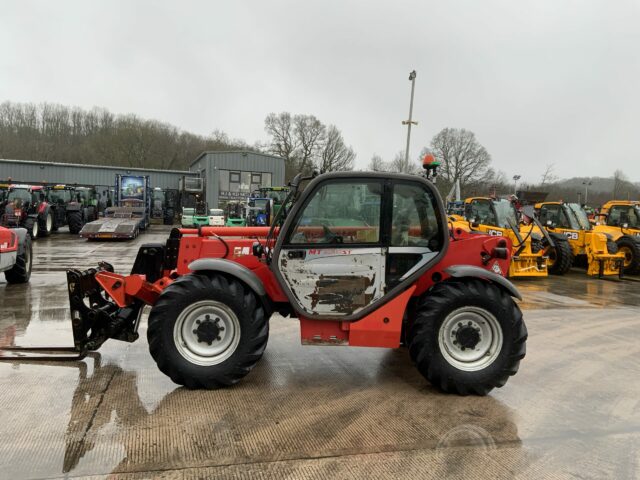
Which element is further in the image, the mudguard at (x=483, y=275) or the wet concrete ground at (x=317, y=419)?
the mudguard at (x=483, y=275)

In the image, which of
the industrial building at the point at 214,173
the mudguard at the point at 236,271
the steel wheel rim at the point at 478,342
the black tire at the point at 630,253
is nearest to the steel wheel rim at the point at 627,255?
the black tire at the point at 630,253

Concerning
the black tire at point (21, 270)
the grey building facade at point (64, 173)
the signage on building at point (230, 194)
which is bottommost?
the black tire at point (21, 270)

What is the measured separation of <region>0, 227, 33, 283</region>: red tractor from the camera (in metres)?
7.71

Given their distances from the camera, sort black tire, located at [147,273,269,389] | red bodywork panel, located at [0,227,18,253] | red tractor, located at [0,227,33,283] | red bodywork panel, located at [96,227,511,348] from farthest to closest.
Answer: red tractor, located at [0,227,33,283] < red bodywork panel, located at [0,227,18,253] < red bodywork panel, located at [96,227,511,348] < black tire, located at [147,273,269,389]

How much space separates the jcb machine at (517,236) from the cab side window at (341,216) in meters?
7.58

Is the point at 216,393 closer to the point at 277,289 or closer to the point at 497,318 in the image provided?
the point at 277,289

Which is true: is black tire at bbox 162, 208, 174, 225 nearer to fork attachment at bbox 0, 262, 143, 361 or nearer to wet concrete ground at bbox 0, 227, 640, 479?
wet concrete ground at bbox 0, 227, 640, 479

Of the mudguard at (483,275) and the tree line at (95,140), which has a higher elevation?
the tree line at (95,140)

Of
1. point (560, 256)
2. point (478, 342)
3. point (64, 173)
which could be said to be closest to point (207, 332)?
point (478, 342)

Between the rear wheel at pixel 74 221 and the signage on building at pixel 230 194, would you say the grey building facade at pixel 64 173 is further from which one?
the rear wheel at pixel 74 221

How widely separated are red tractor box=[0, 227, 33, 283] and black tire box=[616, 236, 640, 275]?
48.3ft

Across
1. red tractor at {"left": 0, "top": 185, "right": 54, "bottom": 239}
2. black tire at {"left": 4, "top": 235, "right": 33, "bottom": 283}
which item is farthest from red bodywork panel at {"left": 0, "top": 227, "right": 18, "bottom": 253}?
red tractor at {"left": 0, "top": 185, "right": 54, "bottom": 239}

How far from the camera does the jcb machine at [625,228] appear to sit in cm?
1305

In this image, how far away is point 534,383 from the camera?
4539 millimetres
